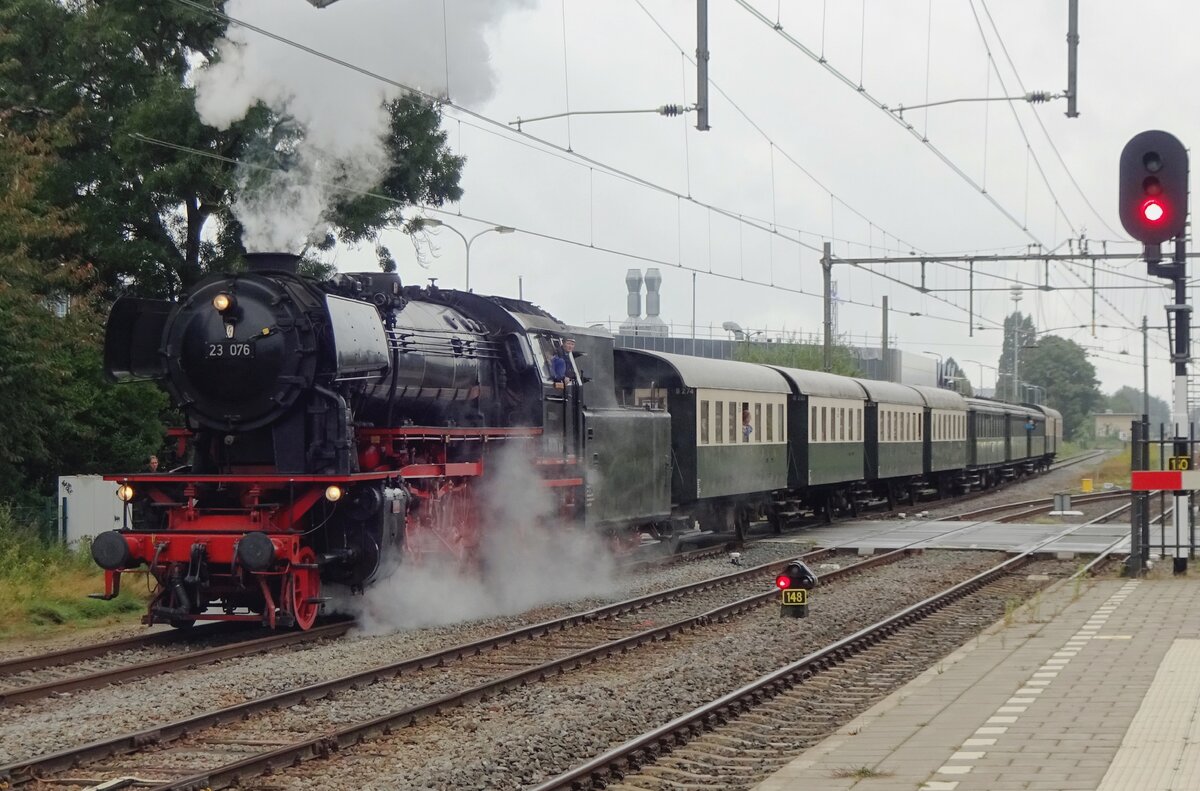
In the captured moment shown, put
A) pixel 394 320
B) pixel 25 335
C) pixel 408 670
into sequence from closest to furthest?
pixel 408 670 < pixel 394 320 < pixel 25 335

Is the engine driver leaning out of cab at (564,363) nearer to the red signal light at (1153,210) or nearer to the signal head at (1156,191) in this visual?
the signal head at (1156,191)

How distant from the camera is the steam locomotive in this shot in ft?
41.3

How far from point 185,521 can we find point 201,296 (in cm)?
209

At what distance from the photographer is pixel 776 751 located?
8.47 metres

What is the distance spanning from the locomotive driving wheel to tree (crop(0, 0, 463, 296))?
34.6 ft

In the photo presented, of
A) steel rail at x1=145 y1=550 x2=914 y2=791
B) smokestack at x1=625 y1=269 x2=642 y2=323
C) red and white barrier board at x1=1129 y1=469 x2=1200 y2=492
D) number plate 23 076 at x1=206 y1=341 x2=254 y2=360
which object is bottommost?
steel rail at x1=145 y1=550 x2=914 y2=791

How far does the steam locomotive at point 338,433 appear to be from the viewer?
41.3ft

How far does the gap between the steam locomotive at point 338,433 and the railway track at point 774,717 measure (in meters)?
4.17

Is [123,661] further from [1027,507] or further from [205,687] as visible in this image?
[1027,507]

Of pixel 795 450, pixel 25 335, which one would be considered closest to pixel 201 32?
pixel 25 335

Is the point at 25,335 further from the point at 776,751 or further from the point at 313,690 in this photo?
the point at 776,751

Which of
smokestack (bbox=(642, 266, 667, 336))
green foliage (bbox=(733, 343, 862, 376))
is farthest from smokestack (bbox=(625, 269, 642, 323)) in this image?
green foliage (bbox=(733, 343, 862, 376))

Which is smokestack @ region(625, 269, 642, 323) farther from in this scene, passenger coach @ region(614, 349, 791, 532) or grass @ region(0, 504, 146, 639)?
grass @ region(0, 504, 146, 639)

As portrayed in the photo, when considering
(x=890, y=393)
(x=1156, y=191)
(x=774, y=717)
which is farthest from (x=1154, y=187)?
(x=890, y=393)
